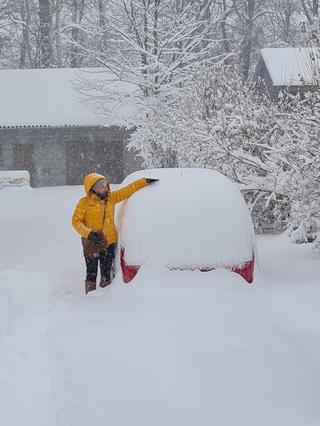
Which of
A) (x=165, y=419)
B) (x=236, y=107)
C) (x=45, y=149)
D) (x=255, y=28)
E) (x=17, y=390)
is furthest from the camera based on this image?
(x=255, y=28)

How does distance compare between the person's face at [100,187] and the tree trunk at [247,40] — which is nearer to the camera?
the person's face at [100,187]

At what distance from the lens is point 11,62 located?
123ft

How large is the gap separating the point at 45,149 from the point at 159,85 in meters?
8.14

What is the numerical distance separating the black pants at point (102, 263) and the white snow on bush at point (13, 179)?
48.8 ft

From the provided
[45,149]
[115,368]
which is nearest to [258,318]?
[115,368]

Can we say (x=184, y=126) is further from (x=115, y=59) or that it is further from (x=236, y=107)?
(x=115, y=59)

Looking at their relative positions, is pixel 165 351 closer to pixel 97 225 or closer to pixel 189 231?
pixel 189 231

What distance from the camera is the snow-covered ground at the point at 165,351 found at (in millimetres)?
3432

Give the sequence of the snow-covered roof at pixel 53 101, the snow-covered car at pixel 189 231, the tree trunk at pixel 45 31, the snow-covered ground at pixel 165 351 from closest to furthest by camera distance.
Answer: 1. the snow-covered ground at pixel 165 351
2. the snow-covered car at pixel 189 231
3. the snow-covered roof at pixel 53 101
4. the tree trunk at pixel 45 31

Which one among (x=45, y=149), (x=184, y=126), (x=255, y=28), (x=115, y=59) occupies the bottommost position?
(x=45, y=149)

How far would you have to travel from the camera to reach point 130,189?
19.2 feet

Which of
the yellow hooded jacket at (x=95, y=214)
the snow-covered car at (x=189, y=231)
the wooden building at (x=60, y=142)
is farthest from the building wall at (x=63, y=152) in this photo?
the snow-covered car at (x=189, y=231)

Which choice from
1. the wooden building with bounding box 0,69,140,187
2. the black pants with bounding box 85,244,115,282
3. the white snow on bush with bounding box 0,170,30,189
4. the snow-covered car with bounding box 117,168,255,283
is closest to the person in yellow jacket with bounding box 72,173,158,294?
the black pants with bounding box 85,244,115,282

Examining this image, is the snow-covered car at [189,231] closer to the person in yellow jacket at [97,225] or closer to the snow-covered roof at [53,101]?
the person in yellow jacket at [97,225]
